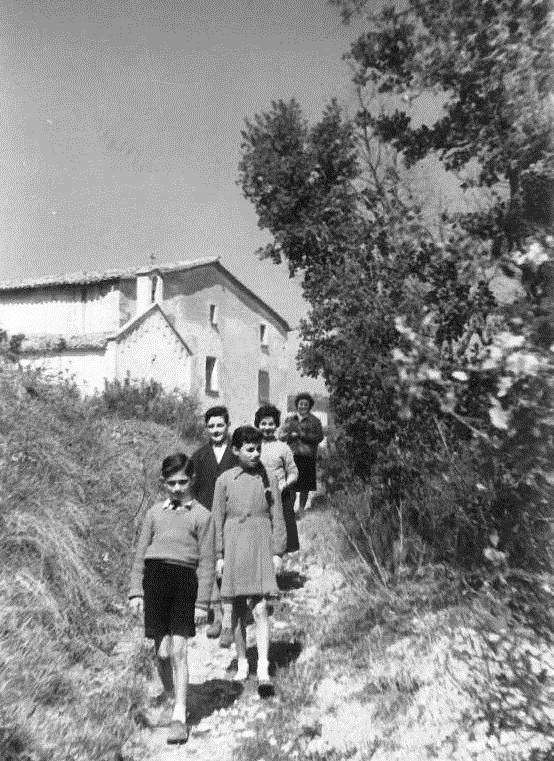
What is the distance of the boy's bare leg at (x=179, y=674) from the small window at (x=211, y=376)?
2579 cm

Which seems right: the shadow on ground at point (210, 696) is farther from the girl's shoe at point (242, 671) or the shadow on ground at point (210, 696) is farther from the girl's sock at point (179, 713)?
the girl's sock at point (179, 713)

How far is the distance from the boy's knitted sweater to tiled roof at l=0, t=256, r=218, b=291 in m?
23.0

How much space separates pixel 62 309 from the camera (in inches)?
1089

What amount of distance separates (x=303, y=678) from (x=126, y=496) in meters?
3.88

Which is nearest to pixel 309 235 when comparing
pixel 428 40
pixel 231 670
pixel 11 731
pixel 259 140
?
pixel 259 140

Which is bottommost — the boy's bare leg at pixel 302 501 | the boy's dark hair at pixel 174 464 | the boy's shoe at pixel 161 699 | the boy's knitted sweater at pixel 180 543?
the boy's shoe at pixel 161 699

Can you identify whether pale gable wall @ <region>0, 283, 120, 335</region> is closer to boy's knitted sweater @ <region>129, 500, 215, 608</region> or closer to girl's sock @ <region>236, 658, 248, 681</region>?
girl's sock @ <region>236, 658, 248, 681</region>

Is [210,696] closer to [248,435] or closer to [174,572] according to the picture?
[174,572]

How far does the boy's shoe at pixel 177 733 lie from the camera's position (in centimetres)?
435

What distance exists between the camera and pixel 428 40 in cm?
542

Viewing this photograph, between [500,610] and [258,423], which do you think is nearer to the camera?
[500,610]

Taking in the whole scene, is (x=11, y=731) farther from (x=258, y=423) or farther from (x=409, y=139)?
(x=409, y=139)

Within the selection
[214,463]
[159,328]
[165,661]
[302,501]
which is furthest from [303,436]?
[159,328]

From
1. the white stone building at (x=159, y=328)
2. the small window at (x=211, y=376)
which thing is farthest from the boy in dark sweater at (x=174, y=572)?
the small window at (x=211, y=376)
